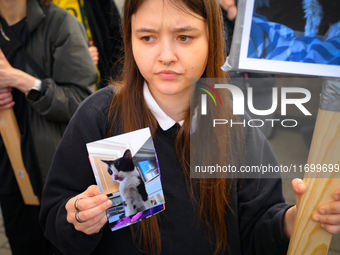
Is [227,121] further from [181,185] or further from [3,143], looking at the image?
[3,143]

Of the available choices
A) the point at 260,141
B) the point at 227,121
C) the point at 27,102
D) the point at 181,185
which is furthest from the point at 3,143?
the point at 260,141

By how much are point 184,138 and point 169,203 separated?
23 centimetres

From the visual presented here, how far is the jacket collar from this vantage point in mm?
1486

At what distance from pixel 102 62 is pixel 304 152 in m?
2.19

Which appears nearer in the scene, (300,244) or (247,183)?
(300,244)

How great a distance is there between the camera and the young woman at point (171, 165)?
91cm

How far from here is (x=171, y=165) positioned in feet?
3.51

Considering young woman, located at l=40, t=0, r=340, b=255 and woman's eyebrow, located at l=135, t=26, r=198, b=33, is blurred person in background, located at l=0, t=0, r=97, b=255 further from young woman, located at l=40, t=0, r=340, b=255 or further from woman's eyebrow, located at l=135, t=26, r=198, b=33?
woman's eyebrow, located at l=135, t=26, r=198, b=33

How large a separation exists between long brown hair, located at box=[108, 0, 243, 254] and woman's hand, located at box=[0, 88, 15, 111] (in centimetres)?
74

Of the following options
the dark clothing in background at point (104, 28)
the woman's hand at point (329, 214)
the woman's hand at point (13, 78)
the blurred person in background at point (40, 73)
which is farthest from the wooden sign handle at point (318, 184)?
the dark clothing in background at point (104, 28)

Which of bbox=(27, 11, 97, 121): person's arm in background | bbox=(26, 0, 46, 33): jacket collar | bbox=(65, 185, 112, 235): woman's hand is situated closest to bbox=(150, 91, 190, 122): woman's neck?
bbox=(65, 185, 112, 235): woman's hand

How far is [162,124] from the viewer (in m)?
1.07

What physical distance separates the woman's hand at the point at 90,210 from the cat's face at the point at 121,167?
64 millimetres

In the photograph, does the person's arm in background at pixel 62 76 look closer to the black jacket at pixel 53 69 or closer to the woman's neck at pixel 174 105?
the black jacket at pixel 53 69
